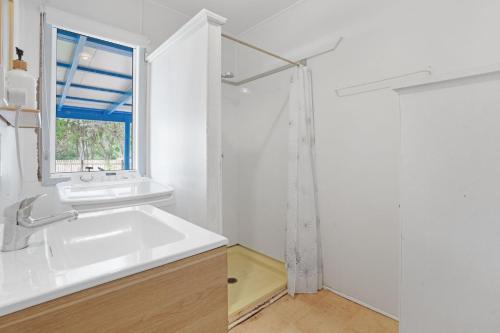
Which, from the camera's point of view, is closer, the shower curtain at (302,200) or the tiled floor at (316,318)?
the tiled floor at (316,318)

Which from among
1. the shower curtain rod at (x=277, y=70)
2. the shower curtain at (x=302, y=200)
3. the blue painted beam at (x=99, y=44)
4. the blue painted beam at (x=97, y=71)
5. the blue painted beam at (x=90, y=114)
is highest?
the blue painted beam at (x=99, y=44)

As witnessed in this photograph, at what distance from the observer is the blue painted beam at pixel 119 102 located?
2035 millimetres

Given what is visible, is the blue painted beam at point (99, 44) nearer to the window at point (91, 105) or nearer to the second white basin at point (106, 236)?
the window at point (91, 105)

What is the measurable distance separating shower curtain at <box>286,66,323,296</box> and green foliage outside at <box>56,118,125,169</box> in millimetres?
1511

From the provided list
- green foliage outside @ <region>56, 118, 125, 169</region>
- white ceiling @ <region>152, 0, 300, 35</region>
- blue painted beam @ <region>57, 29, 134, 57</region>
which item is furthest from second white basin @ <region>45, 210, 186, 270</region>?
white ceiling @ <region>152, 0, 300, 35</region>

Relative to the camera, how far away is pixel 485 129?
2.85ft

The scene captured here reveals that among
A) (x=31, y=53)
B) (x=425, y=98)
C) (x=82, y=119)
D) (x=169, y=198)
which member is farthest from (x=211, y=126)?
(x=31, y=53)

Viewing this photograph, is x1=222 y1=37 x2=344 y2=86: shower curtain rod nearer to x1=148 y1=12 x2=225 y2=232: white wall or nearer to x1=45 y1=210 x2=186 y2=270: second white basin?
x1=148 y1=12 x2=225 y2=232: white wall

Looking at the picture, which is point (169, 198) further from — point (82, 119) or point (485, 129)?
point (485, 129)

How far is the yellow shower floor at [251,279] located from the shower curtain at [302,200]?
21cm

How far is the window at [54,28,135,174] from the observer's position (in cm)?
180

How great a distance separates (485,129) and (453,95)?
167mm

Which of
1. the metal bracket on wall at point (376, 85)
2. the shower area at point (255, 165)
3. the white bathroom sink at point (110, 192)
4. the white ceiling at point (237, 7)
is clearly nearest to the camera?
the white bathroom sink at point (110, 192)

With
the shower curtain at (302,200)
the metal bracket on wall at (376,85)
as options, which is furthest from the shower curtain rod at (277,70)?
the metal bracket on wall at (376,85)
